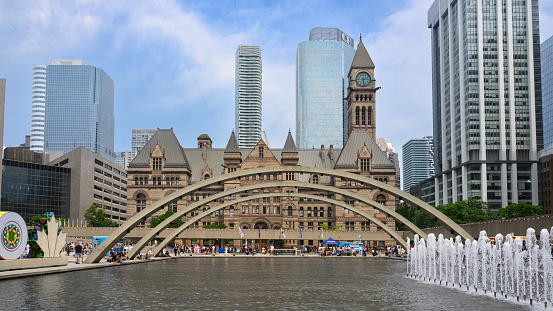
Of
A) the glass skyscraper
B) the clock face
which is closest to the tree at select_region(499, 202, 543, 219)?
the glass skyscraper

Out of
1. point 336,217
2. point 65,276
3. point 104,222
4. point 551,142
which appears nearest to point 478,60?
point 551,142

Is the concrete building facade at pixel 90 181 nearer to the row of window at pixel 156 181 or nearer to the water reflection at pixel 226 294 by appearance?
the row of window at pixel 156 181

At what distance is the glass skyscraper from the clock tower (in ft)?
109

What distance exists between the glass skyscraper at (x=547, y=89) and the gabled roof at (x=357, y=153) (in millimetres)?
32794

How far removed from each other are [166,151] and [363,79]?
1839 inches

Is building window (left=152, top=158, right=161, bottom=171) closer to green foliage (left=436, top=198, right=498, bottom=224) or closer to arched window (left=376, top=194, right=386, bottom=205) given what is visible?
arched window (left=376, top=194, right=386, bottom=205)

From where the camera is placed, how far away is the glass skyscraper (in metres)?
114

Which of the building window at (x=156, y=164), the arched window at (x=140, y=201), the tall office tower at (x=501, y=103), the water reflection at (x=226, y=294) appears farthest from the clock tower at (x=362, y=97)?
the water reflection at (x=226, y=294)

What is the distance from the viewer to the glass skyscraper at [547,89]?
114000mm

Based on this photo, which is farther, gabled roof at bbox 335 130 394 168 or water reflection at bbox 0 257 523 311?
gabled roof at bbox 335 130 394 168

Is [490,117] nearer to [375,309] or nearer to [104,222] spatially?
[104,222]

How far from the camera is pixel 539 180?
373 feet

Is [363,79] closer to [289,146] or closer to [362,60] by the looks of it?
[362,60]

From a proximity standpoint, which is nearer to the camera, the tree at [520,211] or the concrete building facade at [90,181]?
the tree at [520,211]
